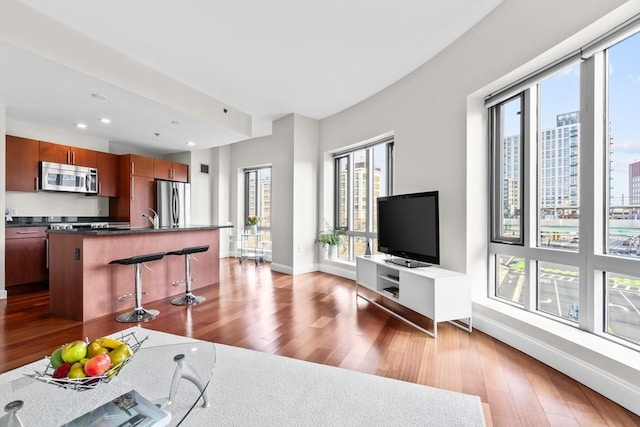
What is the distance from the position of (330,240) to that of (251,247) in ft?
9.70

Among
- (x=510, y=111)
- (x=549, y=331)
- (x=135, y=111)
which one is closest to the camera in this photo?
(x=549, y=331)

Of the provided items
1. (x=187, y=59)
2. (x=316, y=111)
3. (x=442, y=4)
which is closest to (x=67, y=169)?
(x=187, y=59)

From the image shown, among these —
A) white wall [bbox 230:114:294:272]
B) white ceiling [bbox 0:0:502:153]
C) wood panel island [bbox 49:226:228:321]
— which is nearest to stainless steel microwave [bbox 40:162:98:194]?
white ceiling [bbox 0:0:502:153]

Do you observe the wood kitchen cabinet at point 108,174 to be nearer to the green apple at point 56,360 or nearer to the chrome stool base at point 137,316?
the chrome stool base at point 137,316

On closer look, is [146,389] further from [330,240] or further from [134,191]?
[134,191]

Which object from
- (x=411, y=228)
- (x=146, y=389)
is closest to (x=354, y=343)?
(x=411, y=228)

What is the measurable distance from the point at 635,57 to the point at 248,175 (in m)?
6.97

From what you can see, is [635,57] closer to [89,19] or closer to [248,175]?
[89,19]

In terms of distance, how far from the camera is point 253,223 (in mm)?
6812

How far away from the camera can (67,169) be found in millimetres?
4902

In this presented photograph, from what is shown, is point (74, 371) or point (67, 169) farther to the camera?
point (67, 169)

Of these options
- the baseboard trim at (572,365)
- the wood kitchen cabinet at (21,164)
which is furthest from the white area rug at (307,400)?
the wood kitchen cabinet at (21,164)

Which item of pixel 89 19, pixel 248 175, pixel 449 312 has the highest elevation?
pixel 89 19

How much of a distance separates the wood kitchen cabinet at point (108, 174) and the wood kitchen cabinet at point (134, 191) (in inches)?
3.7
